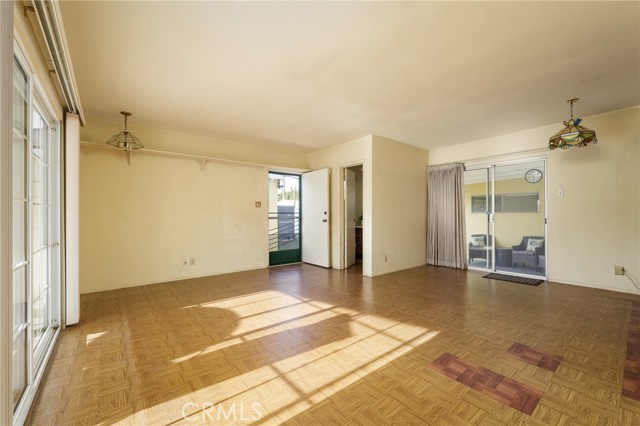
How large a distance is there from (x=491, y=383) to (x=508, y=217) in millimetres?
4058

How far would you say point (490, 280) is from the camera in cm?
458

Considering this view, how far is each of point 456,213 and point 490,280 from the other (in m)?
1.48

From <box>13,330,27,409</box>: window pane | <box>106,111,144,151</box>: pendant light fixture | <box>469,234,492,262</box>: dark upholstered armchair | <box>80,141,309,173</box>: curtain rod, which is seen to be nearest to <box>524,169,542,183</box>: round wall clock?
<box>469,234,492,262</box>: dark upholstered armchair

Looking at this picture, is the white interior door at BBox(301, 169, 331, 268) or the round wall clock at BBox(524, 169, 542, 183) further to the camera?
the white interior door at BBox(301, 169, 331, 268)

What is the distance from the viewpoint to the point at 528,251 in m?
4.84

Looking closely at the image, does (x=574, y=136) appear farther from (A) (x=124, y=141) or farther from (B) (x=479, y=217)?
(A) (x=124, y=141)

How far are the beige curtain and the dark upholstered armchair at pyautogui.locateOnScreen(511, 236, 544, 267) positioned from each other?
2.74 feet

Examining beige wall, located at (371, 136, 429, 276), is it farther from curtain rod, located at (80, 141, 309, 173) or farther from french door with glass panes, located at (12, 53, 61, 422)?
french door with glass panes, located at (12, 53, 61, 422)

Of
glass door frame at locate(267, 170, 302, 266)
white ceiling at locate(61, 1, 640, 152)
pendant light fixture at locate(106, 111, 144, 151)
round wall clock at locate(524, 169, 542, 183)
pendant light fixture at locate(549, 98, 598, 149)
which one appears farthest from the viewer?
glass door frame at locate(267, 170, 302, 266)

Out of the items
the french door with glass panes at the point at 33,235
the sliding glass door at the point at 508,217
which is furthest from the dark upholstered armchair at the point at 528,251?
the french door with glass panes at the point at 33,235

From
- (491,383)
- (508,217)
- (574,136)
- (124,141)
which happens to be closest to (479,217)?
(508,217)

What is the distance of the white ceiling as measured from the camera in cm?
196

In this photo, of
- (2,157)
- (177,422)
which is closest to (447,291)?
(177,422)

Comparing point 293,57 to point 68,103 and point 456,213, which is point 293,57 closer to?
point 68,103
